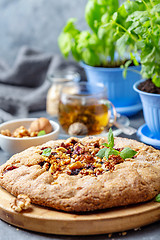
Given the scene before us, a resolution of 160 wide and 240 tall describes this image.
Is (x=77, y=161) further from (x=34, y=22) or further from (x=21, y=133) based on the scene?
(x=34, y=22)

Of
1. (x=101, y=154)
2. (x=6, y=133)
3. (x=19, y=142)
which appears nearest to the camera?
(x=101, y=154)

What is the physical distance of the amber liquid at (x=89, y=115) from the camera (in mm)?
2344

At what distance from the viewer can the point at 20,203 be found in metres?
1.39

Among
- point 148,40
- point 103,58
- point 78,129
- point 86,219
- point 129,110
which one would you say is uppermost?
point 148,40

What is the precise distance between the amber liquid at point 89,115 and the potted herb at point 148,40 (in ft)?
1.03

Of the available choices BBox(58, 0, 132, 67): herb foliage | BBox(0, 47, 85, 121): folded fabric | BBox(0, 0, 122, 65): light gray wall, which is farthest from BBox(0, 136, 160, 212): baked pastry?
BBox(0, 0, 122, 65): light gray wall

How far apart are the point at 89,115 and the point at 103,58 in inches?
28.6

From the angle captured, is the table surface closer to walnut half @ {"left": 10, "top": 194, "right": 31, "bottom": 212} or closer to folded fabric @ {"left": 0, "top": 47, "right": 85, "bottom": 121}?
walnut half @ {"left": 10, "top": 194, "right": 31, "bottom": 212}

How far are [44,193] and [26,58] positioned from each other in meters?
2.21

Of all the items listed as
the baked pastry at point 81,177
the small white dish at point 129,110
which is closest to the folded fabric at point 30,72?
the small white dish at point 129,110

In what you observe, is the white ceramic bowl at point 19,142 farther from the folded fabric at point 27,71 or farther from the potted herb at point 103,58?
the folded fabric at point 27,71

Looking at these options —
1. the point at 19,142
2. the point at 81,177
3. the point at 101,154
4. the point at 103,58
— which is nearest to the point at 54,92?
the point at 103,58

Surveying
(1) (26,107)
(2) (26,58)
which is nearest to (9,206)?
(1) (26,107)

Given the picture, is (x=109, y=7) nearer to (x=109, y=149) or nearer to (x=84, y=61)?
(x=84, y=61)
